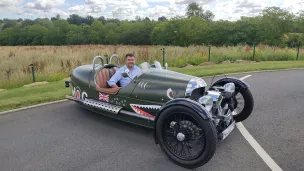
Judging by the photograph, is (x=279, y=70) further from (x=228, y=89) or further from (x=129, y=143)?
(x=129, y=143)

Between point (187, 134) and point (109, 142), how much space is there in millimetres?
1555

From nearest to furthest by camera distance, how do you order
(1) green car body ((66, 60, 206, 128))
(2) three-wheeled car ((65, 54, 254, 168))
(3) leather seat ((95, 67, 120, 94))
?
(2) three-wheeled car ((65, 54, 254, 168))
(1) green car body ((66, 60, 206, 128))
(3) leather seat ((95, 67, 120, 94))

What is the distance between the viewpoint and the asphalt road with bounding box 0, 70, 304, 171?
11.9 ft

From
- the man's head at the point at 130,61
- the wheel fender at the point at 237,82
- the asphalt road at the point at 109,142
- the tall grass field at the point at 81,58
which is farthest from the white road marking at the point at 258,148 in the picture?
the tall grass field at the point at 81,58

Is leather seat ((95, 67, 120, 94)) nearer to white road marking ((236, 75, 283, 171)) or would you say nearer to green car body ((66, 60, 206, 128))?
green car body ((66, 60, 206, 128))

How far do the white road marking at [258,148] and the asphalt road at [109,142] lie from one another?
7 cm

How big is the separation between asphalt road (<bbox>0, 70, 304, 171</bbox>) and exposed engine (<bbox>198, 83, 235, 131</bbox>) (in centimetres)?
46

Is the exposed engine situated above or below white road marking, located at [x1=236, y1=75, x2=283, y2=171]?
above

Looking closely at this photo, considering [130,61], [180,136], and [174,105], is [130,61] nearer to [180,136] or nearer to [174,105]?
[174,105]

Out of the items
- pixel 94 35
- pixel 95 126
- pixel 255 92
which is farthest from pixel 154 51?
pixel 94 35

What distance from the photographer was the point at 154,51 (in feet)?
53.4

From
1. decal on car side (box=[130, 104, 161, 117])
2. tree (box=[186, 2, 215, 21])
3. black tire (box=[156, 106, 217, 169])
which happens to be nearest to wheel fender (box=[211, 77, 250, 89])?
decal on car side (box=[130, 104, 161, 117])

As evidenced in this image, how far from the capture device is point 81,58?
14.2 metres

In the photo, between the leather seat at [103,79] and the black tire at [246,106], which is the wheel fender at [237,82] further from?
the leather seat at [103,79]
